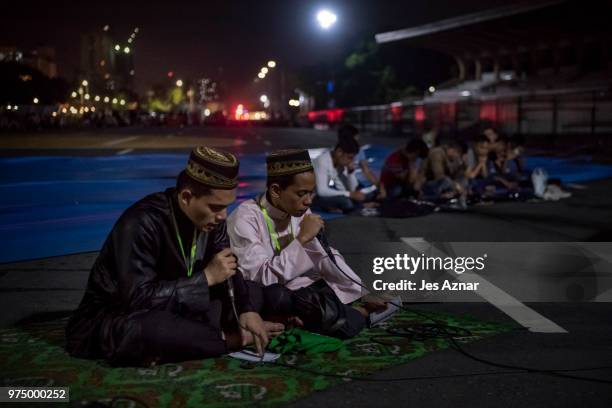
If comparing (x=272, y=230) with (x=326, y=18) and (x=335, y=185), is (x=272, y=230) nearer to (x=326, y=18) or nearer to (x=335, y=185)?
(x=335, y=185)

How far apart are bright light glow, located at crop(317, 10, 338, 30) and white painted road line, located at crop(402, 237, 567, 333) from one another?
2050 centimetres

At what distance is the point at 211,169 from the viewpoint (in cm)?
426

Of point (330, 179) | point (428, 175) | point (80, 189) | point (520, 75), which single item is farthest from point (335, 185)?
point (520, 75)

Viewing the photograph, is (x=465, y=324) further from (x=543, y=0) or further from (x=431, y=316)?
(x=543, y=0)

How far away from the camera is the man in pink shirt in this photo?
517 cm

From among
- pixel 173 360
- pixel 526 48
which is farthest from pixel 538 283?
pixel 526 48

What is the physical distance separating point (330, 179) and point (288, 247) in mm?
6980

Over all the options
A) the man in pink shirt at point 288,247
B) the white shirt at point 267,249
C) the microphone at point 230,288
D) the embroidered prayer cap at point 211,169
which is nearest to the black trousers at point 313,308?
the man in pink shirt at point 288,247

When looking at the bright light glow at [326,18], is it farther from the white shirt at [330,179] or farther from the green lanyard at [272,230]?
the green lanyard at [272,230]

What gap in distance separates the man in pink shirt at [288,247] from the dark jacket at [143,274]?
0.63 m

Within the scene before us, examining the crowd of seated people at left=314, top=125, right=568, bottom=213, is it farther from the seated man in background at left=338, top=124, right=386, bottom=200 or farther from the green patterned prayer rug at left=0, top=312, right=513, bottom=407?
the green patterned prayer rug at left=0, top=312, right=513, bottom=407

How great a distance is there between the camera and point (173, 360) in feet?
15.3

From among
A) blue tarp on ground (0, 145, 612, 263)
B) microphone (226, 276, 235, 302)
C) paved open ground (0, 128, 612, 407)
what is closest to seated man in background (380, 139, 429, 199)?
paved open ground (0, 128, 612, 407)

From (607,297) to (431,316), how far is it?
175cm
